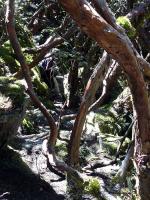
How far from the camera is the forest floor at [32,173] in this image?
5.55 meters

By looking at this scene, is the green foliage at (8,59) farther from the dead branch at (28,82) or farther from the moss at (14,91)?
the dead branch at (28,82)

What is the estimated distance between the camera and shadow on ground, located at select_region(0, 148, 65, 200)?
5410 mm

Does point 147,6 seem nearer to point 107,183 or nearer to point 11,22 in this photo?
point 11,22

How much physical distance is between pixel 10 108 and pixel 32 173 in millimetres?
1293

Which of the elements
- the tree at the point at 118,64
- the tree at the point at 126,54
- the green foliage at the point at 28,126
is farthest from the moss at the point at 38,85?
the tree at the point at 126,54

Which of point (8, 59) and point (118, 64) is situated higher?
point (8, 59)

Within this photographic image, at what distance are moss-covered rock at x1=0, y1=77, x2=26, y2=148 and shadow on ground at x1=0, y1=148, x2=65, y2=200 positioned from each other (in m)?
0.43

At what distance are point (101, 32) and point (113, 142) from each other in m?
5.82

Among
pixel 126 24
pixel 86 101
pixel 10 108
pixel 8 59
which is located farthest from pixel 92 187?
pixel 8 59

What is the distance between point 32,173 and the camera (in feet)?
20.5

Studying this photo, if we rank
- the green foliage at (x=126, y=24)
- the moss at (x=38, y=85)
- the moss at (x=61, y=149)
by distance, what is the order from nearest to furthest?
the green foliage at (x=126, y=24) < the moss at (x=61, y=149) < the moss at (x=38, y=85)

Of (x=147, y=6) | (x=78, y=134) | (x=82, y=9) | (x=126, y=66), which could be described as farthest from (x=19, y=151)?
(x=82, y=9)

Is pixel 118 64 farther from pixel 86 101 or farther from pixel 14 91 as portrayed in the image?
pixel 14 91

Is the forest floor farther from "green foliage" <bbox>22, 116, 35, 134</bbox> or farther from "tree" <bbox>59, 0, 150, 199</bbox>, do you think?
"tree" <bbox>59, 0, 150, 199</bbox>
